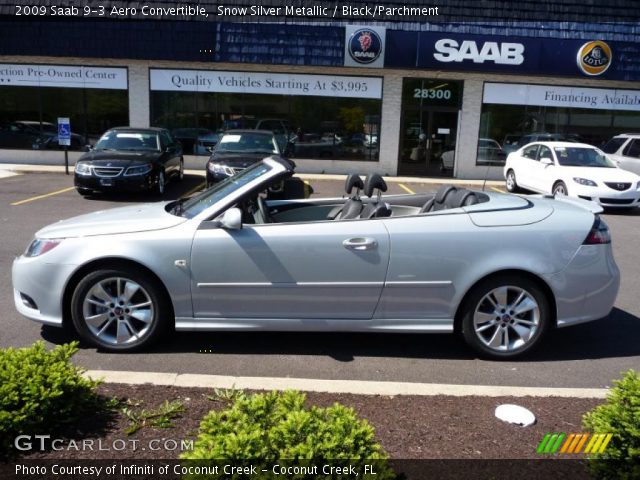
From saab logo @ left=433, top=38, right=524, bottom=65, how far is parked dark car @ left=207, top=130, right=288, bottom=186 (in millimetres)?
6960

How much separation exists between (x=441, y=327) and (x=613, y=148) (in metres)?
14.5

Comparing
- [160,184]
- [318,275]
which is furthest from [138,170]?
[318,275]

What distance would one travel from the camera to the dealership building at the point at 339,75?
1783 centimetres

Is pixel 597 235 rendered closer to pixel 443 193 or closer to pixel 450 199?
pixel 450 199

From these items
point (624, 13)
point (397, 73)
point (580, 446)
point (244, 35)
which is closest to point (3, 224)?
point (580, 446)

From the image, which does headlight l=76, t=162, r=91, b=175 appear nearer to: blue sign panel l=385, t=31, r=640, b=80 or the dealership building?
the dealership building

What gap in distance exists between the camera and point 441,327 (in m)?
4.55

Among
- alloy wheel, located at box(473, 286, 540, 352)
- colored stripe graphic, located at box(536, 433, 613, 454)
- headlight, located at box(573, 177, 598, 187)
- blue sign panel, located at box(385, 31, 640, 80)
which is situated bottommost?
colored stripe graphic, located at box(536, 433, 613, 454)

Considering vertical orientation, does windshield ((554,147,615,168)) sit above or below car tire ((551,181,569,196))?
above

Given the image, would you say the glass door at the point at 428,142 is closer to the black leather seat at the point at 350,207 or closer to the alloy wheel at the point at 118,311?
the black leather seat at the point at 350,207

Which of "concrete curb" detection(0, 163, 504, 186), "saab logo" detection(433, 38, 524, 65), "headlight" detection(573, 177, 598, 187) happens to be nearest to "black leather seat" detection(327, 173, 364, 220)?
"headlight" detection(573, 177, 598, 187)

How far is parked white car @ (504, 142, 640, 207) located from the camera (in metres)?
12.7

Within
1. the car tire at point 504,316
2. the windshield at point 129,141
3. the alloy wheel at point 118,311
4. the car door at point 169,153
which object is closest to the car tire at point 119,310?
the alloy wheel at point 118,311

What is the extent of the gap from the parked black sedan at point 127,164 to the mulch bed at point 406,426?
939 centimetres
